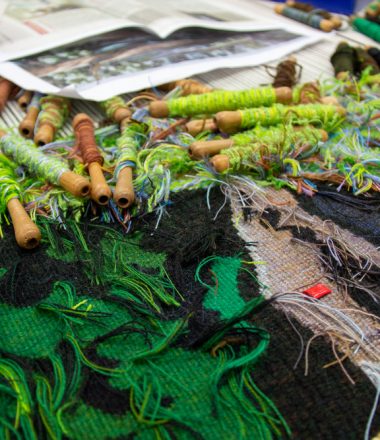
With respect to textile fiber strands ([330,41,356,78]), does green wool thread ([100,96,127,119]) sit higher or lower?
lower

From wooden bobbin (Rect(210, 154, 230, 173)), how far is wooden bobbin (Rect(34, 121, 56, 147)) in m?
0.36

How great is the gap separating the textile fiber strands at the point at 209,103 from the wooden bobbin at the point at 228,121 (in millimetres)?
63

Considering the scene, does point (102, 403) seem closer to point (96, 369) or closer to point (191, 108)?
point (96, 369)

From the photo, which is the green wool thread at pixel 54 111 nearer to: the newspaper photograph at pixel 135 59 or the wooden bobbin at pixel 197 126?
the newspaper photograph at pixel 135 59

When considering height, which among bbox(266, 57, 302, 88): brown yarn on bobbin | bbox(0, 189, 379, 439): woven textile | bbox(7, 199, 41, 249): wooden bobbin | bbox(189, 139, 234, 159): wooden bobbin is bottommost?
bbox(0, 189, 379, 439): woven textile

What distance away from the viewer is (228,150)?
2.97 feet

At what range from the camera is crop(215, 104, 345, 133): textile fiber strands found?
3.23 feet

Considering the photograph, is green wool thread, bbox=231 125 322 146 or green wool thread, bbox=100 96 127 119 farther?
green wool thread, bbox=100 96 127 119

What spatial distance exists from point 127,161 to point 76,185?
128 mm

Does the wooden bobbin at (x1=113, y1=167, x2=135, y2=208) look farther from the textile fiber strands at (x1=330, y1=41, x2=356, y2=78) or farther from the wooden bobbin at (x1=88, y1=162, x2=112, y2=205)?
the textile fiber strands at (x1=330, y1=41, x2=356, y2=78)

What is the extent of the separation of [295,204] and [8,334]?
0.53m

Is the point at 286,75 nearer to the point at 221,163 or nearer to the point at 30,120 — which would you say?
the point at 221,163

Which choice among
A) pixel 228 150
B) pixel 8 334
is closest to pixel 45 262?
pixel 8 334

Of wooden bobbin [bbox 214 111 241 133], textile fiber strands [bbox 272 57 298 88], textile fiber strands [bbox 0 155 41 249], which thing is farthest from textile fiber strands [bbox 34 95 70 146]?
textile fiber strands [bbox 272 57 298 88]
